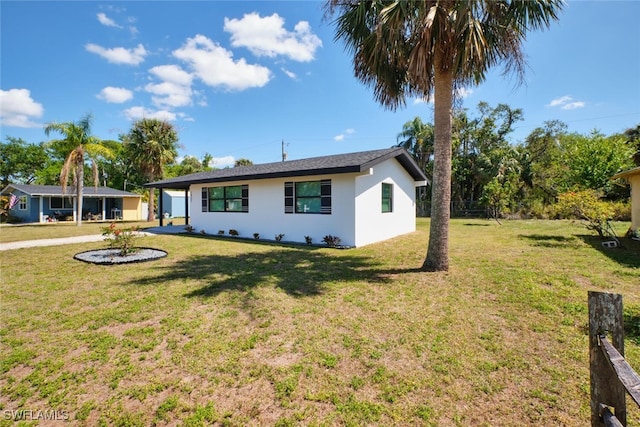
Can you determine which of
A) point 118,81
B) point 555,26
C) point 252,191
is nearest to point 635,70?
point 555,26

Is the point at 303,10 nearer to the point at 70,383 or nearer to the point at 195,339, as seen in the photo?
the point at 195,339

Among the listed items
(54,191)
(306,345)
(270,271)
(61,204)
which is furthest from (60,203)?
(306,345)

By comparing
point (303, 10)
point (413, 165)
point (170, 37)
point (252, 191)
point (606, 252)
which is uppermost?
point (170, 37)

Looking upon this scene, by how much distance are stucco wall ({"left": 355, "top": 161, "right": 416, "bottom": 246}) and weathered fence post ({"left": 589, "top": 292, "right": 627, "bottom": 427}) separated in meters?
8.43

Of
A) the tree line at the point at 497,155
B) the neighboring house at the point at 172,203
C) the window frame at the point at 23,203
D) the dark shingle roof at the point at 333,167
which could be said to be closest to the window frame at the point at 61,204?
the window frame at the point at 23,203

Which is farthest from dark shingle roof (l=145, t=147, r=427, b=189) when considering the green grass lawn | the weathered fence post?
the weathered fence post

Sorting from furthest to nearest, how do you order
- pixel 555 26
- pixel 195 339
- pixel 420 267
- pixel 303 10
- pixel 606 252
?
pixel 303 10 < pixel 606 252 < pixel 420 267 < pixel 555 26 < pixel 195 339

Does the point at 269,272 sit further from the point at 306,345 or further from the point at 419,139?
the point at 419,139

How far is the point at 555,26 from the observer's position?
636cm

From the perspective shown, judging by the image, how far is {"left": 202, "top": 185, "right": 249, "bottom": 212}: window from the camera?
44.1 ft

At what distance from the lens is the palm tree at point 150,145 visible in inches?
918

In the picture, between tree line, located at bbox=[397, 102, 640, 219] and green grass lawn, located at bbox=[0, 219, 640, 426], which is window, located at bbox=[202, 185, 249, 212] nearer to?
green grass lawn, located at bbox=[0, 219, 640, 426]

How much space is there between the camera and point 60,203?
80.0 ft

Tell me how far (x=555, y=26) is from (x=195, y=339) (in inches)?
367
